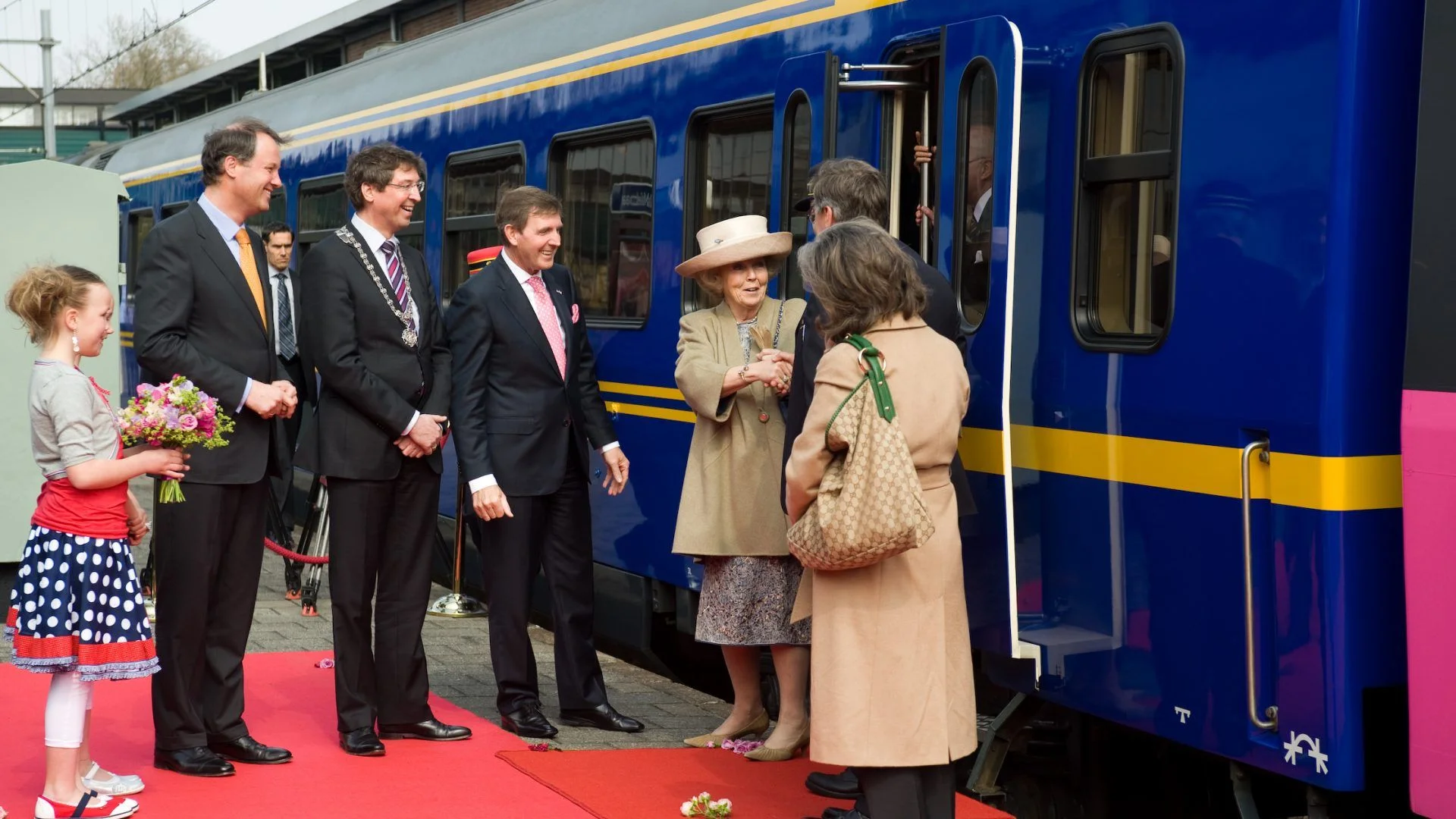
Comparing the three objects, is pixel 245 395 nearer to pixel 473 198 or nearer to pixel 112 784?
pixel 112 784

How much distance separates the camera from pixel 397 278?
6.11 meters

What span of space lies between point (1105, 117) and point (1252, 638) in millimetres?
1576

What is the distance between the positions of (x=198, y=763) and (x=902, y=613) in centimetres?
252

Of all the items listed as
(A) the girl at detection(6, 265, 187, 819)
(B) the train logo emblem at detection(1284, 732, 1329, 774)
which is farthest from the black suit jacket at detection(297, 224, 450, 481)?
(B) the train logo emblem at detection(1284, 732, 1329, 774)

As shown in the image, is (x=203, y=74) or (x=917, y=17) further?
(x=203, y=74)

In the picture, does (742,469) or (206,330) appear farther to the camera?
(742,469)

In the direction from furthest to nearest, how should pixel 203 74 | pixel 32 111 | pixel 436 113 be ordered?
pixel 32 111
pixel 203 74
pixel 436 113

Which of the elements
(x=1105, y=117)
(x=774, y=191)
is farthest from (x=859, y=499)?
(x=774, y=191)

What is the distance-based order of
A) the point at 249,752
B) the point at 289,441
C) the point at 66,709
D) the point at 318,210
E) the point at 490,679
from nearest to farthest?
the point at 66,709
the point at 249,752
the point at 289,441
the point at 490,679
the point at 318,210

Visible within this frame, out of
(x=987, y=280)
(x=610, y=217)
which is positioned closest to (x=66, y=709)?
(x=987, y=280)

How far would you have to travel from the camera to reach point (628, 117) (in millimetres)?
8016

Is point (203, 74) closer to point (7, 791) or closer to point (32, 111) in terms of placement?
point (7, 791)

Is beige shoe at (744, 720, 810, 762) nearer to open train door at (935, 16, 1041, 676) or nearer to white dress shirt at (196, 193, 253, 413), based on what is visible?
open train door at (935, 16, 1041, 676)

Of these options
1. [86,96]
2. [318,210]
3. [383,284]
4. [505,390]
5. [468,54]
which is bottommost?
[505,390]
